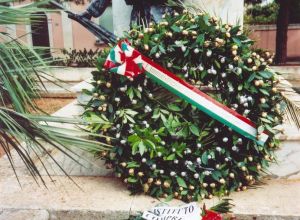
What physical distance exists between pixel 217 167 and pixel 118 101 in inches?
31.6

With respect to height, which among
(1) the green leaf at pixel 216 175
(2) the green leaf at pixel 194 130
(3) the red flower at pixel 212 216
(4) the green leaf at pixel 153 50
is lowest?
(3) the red flower at pixel 212 216

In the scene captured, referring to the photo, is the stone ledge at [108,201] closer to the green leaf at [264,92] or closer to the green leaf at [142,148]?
the green leaf at [142,148]

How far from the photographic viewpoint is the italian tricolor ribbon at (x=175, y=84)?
2663 millimetres

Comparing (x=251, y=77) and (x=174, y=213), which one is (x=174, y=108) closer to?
(x=251, y=77)

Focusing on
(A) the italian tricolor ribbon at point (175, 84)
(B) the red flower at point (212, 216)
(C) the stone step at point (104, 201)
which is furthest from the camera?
(A) the italian tricolor ribbon at point (175, 84)

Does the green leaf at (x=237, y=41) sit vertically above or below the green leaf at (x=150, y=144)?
above

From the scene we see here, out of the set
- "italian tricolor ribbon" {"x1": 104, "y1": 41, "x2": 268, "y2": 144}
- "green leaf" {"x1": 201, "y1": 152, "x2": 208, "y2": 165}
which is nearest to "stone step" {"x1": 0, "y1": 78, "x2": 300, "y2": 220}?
"green leaf" {"x1": 201, "y1": 152, "x2": 208, "y2": 165}

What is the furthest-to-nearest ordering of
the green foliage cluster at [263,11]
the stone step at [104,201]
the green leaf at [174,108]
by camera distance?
the green foliage cluster at [263,11]
the green leaf at [174,108]
the stone step at [104,201]

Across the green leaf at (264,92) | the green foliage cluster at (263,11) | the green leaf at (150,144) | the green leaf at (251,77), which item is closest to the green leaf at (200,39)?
the green leaf at (251,77)

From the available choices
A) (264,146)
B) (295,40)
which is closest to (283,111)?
(264,146)

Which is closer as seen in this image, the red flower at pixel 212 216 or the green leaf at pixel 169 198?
the red flower at pixel 212 216

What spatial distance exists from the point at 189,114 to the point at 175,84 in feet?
0.81

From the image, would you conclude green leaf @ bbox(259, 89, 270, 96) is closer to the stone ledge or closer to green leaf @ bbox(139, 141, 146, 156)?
the stone ledge

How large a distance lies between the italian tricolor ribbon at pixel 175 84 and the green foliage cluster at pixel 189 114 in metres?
0.06
